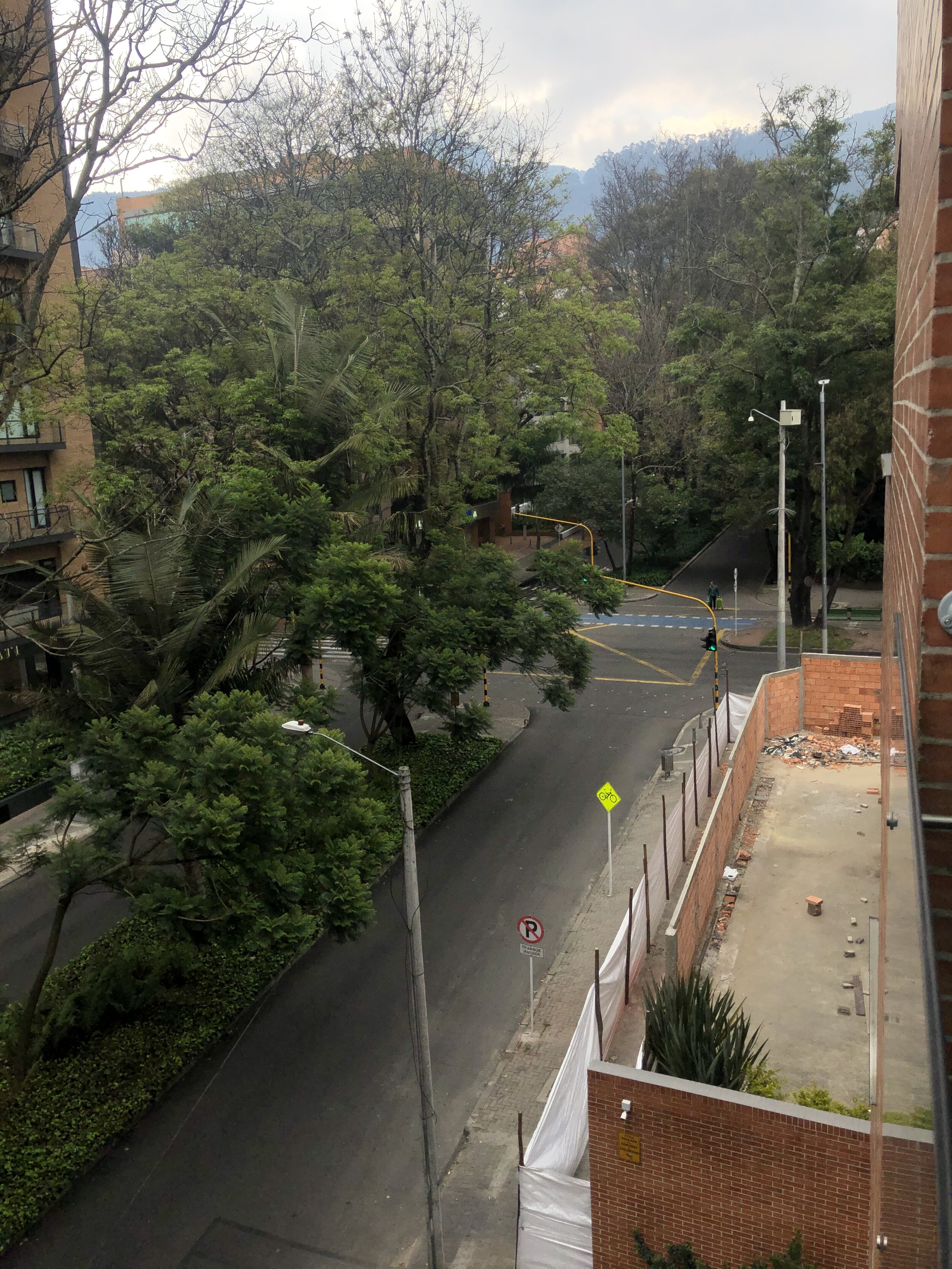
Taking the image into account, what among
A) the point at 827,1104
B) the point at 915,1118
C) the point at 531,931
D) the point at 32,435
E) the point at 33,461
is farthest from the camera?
the point at 33,461

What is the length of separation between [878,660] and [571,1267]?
51.5 ft

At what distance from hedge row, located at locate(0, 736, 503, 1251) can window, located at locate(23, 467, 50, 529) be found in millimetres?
13217

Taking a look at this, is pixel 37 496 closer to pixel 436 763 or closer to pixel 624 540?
pixel 436 763

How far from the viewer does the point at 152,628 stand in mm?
13453

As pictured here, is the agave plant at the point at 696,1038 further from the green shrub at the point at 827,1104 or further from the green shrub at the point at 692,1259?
the green shrub at the point at 692,1259

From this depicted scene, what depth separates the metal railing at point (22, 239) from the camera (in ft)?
75.8

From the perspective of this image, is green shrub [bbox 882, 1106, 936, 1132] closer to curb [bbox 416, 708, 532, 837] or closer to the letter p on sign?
the letter p on sign

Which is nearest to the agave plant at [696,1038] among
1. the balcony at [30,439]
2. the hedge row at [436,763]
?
the hedge row at [436,763]

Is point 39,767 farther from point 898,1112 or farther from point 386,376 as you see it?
point 386,376

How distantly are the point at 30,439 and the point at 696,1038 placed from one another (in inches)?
917

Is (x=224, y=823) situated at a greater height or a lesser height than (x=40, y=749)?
lesser

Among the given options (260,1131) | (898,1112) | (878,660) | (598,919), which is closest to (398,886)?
(598,919)

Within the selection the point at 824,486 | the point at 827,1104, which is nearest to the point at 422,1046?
the point at 827,1104

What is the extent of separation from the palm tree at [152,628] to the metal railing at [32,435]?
12.2 meters
